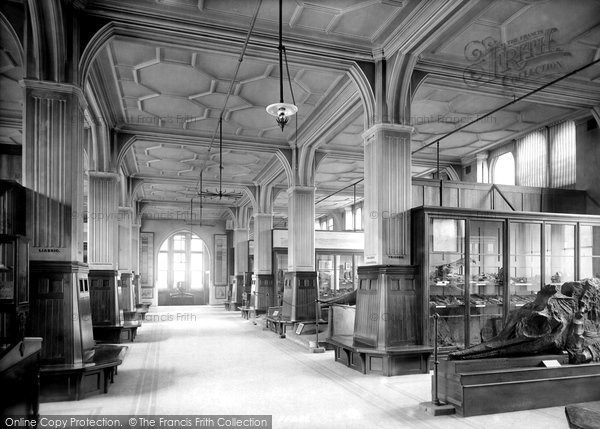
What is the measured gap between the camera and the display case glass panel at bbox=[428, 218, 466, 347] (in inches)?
331

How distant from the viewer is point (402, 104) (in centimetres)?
830

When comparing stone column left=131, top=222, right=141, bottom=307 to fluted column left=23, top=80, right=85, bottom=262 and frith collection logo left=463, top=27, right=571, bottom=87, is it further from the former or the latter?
frith collection logo left=463, top=27, right=571, bottom=87

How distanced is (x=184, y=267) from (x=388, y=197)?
24130mm

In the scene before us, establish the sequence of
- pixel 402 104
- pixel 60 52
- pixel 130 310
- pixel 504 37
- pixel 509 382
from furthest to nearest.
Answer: pixel 130 310
pixel 402 104
pixel 504 37
pixel 60 52
pixel 509 382

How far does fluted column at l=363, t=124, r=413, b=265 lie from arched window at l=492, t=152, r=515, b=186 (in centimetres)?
630

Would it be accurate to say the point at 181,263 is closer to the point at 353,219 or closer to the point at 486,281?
the point at 353,219

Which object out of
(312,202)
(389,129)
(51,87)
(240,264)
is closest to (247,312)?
(240,264)

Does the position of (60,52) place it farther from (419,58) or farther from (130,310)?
(130,310)

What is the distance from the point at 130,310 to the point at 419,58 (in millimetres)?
11364

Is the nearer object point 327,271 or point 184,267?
point 327,271

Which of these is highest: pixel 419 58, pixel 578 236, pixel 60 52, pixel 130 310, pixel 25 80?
pixel 419 58

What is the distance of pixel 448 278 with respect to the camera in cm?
859


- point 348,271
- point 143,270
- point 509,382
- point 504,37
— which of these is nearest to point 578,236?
point 504,37

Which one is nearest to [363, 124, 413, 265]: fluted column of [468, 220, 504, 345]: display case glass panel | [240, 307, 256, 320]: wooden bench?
[468, 220, 504, 345]: display case glass panel
